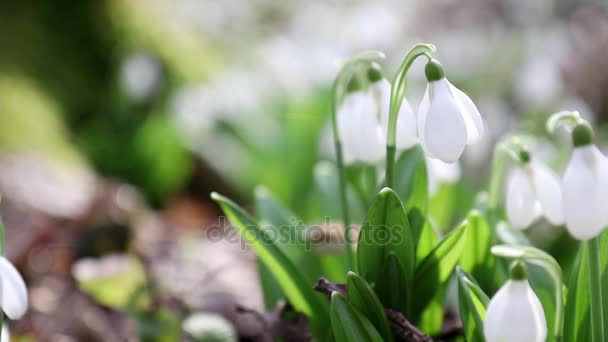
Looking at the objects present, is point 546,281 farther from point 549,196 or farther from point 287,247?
point 287,247

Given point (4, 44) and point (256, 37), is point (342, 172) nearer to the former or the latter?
point (4, 44)

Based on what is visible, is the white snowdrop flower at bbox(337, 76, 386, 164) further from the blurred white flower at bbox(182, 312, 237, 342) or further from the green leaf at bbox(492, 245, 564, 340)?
the blurred white flower at bbox(182, 312, 237, 342)

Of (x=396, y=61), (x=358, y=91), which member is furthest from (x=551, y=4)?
(x=358, y=91)

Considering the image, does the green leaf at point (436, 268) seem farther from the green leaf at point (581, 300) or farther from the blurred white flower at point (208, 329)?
the blurred white flower at point (208, 329)

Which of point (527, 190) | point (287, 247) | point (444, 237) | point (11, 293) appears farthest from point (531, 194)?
point (11, 293)

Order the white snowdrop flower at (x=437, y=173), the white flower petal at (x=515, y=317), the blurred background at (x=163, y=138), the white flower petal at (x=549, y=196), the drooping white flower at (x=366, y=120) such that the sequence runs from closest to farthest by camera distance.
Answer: the white flower petal at (x=515, y=317), the white flower petal at (x=549, y=196), the drooping white flower at (x=366, y=120), the white snowdrop flower at (x=437, y=173), the blurred background at (x=163, y=138)

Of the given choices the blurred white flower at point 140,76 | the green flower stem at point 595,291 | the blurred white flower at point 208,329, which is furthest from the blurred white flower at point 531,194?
the blurred white flower at point 140,76

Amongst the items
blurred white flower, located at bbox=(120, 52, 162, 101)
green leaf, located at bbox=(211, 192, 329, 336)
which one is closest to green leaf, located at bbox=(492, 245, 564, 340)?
green leaf, located at bbox=(211, 192, 329, 336)
